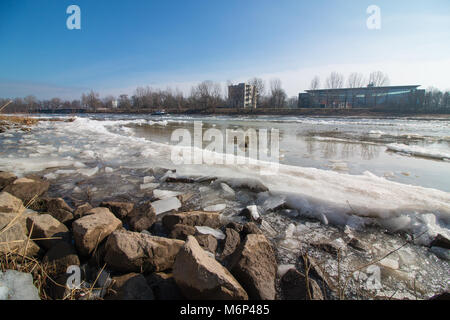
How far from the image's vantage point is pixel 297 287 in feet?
3.22

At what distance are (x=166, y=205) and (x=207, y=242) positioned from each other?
2.35 ft

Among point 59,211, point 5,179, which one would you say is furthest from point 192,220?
point 5,179

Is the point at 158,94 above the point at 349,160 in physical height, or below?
above

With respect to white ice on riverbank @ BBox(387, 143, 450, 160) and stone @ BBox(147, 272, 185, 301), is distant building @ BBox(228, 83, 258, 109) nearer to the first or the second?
white ice on riverbank @ BBox(387, 143, 450, 160)

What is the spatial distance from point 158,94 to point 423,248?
2820 inches

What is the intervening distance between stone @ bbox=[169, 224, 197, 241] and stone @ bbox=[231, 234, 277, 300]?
402 millimetres

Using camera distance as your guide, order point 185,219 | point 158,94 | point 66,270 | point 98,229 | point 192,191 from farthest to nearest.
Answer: point 158,94
point 192,191
point 185,219
point 98,229
point 66,270

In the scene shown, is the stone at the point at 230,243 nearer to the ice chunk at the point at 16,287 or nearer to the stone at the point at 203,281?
the stone at the point at 203,281

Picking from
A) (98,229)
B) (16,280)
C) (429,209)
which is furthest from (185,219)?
(429,209)

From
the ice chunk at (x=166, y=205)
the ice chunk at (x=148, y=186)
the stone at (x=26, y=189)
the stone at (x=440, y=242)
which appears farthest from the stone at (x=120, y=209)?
the stone at (x=440, y=242)

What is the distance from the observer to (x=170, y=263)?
1114mm

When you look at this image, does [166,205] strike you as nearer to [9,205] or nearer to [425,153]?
[9,205]

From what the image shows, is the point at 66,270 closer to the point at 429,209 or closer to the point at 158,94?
the point at 429,209

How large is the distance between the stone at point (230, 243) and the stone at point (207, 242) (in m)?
0.07
